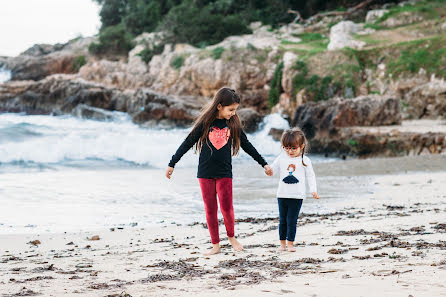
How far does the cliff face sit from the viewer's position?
2077 cm

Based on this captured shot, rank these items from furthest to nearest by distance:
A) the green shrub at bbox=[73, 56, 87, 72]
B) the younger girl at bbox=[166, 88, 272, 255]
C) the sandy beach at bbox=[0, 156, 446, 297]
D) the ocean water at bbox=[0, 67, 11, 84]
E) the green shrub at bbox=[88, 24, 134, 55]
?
the ocean water at bbox=[0, 67, 11, 84]
the green shrub at bbox=[88, 24, 134, 55]
the green shrub at bbox=[73, 56, 87, 72]
the younger girl at bbox=[166, 88, 272, 255]
the sandy beach at bbox=[0, 156, 446, 297]

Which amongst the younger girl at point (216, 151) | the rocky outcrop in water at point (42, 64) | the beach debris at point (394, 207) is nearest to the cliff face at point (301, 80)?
the rocky outcrop in water at point (42, 64)

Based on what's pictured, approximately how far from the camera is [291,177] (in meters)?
5.15

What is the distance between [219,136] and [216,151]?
6.4 inches

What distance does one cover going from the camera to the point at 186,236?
6.00 meters

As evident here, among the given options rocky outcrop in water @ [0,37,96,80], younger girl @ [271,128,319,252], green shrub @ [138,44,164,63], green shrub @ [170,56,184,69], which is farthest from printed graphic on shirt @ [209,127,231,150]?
rocky outcrop in water @ [0,37,96,80]

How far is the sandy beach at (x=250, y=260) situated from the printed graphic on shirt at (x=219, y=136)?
3.40ft

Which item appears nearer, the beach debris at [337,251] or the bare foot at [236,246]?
the beach debris at [337,251]

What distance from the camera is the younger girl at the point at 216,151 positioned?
16.9ft

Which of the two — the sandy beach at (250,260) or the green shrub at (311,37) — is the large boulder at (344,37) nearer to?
the green shrub at (311,37)

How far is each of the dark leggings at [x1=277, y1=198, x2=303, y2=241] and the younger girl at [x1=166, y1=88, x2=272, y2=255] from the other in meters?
0.34

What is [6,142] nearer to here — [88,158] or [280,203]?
[88,158]

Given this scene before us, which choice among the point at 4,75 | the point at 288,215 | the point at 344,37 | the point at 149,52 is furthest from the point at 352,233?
the point at 4,75

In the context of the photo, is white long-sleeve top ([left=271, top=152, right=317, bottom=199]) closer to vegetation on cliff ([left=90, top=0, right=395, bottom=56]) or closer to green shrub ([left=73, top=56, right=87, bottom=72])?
vegetation on cliff ([left=90, top=0, right=395, bottom=56])
